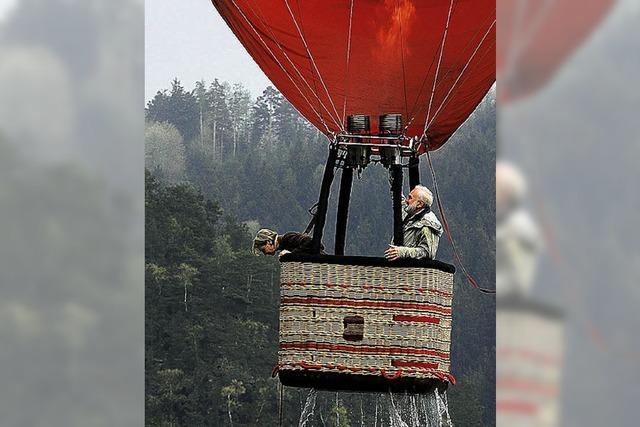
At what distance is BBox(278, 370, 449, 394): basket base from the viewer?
2852 millimetres

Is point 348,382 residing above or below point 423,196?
below

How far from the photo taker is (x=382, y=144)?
2.97 meters

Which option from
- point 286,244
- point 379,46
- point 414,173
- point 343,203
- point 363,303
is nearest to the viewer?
point 363,303

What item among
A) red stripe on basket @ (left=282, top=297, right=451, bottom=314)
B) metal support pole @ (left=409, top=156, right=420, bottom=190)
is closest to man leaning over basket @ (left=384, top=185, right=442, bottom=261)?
red stripe on basket @ (left=282, top=297, right=451, bottom=314)
